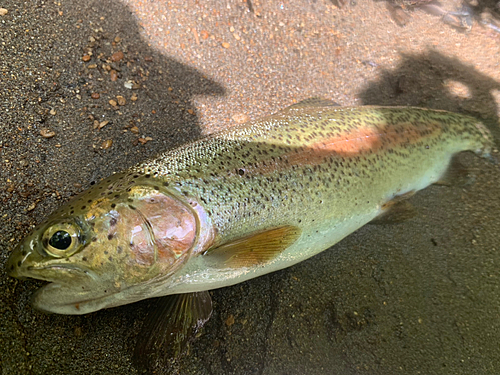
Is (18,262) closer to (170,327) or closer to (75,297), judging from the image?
(75,297)

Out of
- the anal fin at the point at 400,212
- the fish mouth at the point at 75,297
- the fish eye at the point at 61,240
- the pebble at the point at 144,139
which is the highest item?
the fish eye at the point at 61,240

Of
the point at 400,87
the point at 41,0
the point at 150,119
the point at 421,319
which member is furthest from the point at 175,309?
the point at 400,87

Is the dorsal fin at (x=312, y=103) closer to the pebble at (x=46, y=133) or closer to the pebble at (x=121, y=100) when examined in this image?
the pebble at (x=121, y=100)

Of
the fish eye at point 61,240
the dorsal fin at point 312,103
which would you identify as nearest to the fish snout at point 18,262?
the fish eye at point 61,240

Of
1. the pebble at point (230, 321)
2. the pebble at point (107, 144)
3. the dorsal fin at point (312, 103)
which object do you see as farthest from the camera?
the dorsal fin at point (312, 103)

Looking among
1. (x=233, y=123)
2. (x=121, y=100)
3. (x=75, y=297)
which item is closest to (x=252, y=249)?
(x=75, y=297)

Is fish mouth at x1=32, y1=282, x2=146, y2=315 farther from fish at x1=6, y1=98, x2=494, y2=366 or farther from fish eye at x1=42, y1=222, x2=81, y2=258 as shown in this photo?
fish eye at x1=42, y1=222, x2=81, y2=258
